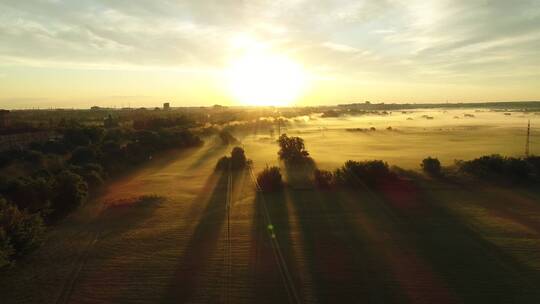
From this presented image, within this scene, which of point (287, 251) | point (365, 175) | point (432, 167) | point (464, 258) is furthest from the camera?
point (432, 167)

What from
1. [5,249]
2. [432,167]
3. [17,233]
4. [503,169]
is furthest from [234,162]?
[5,249]

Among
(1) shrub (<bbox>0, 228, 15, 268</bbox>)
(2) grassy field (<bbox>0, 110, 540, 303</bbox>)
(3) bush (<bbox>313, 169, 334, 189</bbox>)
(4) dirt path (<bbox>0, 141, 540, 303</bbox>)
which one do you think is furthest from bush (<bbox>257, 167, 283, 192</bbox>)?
(1) shrub (<bbox>0, 228, 15, 268</bbox>)

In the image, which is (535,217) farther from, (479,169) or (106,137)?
(106,137)

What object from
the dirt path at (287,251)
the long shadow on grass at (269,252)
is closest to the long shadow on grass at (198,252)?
the dirt path at (287,251)

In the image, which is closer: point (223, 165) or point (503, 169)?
point (503, 169)

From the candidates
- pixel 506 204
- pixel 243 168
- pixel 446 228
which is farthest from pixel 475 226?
pixel 243 168

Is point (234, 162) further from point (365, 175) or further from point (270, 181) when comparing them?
point (365, 175)

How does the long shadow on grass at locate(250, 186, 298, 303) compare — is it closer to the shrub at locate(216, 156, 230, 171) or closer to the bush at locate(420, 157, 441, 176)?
the shrub at locate(216, 156, 230, 171)

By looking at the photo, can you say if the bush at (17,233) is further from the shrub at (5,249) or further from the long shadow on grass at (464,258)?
the long shadow on grass at (464,258)
